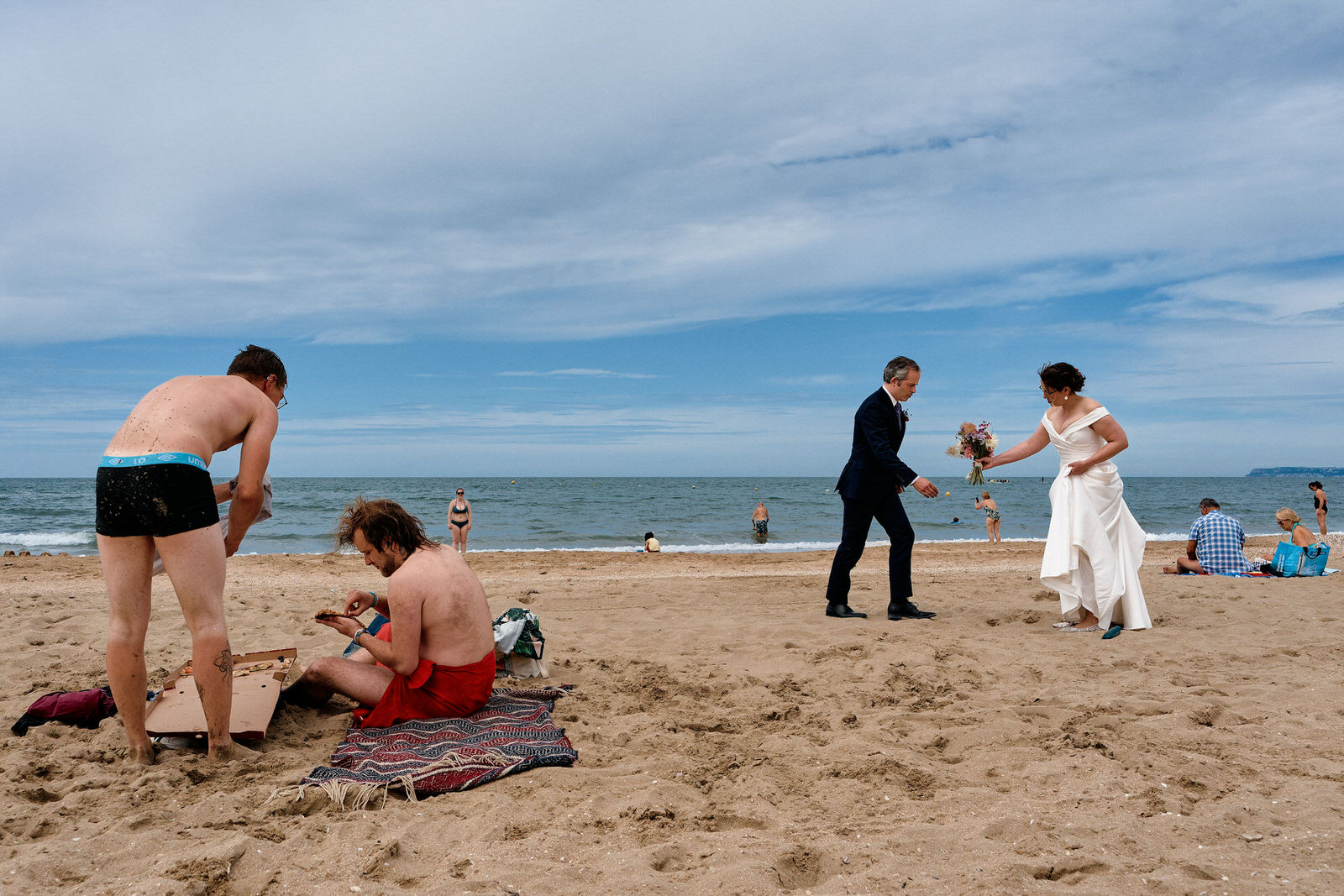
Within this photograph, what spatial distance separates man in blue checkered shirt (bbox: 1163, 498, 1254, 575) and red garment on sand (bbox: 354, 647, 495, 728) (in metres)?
8.58

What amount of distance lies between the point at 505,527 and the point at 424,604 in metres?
21.4

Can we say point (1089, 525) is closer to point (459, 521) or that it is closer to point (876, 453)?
point (876, 453)

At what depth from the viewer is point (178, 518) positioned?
9.41ft

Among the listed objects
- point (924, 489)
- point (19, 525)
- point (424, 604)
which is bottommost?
point (19, 525)

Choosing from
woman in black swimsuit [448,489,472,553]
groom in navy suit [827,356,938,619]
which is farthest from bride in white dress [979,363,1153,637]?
woman in black swimsuit [448,489,472,553]

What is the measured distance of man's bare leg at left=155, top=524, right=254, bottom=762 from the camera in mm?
2893

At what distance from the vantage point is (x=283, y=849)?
2.34 meters

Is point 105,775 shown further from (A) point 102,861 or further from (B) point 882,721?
(B) point 882,721

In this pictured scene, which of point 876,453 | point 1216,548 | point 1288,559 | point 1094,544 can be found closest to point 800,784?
point 876,453

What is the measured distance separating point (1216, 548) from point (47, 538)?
26.5m

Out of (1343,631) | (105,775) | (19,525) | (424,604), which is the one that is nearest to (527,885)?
(424,604)

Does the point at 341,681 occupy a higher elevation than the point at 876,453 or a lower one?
lower

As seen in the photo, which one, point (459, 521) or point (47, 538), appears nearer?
point (459, 521)

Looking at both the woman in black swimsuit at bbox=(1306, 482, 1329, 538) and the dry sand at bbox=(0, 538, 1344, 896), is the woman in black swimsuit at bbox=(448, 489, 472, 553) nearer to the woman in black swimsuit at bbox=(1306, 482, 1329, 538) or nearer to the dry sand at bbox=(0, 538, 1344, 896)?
the dry sand at bbox=(0, 538, 1344, 896)
